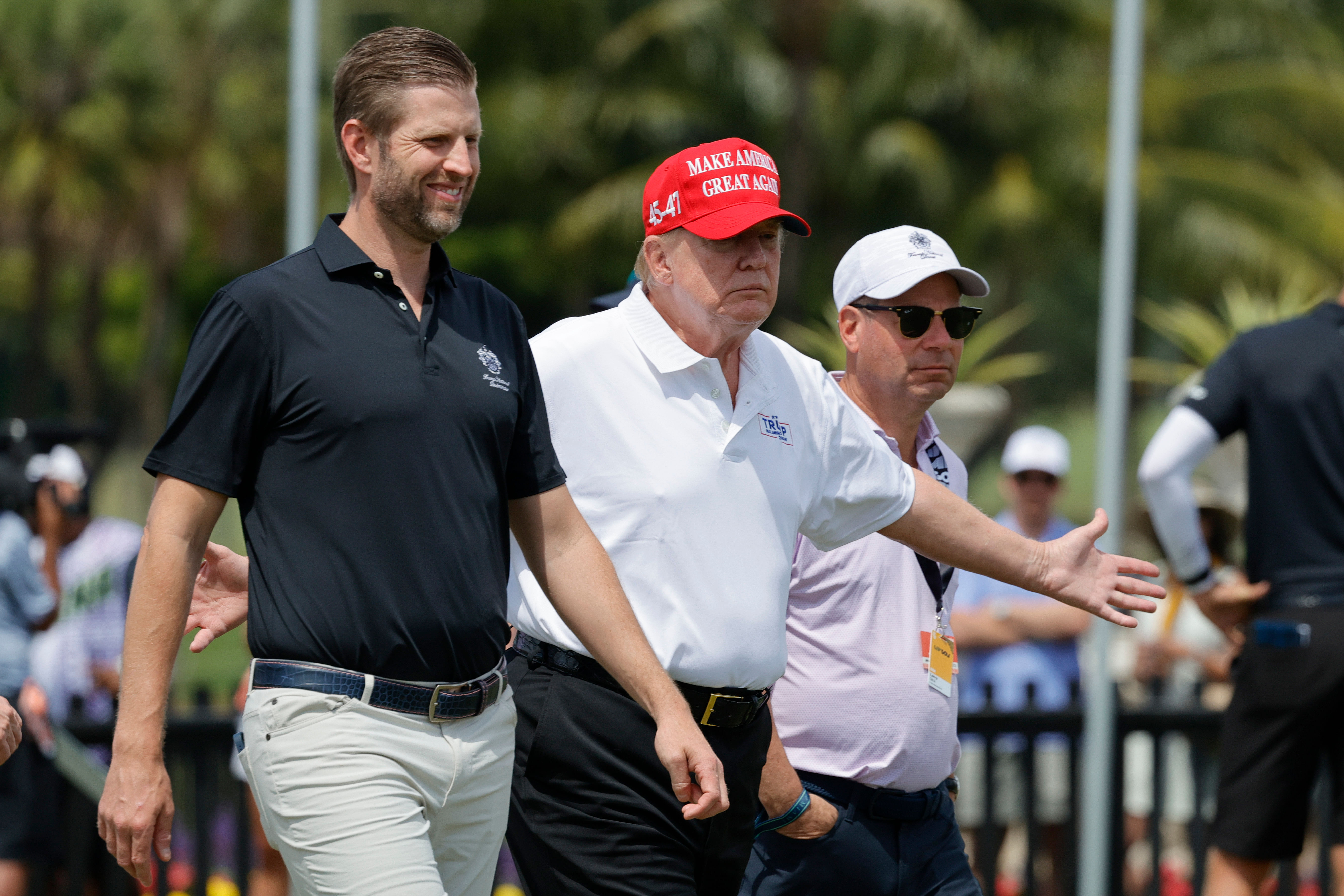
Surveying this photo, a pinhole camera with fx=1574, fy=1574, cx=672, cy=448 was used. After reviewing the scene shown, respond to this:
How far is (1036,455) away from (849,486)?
386 centimetres

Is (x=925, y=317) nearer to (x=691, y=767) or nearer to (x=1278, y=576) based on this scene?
(x=691, y=767)

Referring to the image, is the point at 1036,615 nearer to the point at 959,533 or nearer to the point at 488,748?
the point at 959,533

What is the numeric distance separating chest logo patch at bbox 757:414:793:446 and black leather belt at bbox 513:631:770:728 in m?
0.53

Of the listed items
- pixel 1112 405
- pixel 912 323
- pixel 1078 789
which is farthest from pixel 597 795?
pixel 1112 405

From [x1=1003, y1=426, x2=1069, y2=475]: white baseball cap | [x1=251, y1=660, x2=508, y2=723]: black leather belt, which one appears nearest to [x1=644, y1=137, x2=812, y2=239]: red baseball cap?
[x1=251, y1=660, x2=508, y2=723]: black leather belt

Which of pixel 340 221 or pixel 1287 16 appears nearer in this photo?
pixel 340 221

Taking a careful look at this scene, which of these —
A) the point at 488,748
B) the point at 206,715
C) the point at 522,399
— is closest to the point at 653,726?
the point at 488,748

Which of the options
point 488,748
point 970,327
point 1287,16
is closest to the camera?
point 488,748

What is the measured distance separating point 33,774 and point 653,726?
386cm

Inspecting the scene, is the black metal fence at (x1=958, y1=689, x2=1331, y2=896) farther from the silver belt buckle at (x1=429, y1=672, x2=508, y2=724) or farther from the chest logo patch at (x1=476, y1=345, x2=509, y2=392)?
the chest logo patch at (x1=476, y1=345, x2=509, y2=392)

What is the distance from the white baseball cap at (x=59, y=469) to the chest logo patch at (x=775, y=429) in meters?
5.39

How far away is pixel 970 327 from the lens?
390 cm

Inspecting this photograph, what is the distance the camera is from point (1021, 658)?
6.84m

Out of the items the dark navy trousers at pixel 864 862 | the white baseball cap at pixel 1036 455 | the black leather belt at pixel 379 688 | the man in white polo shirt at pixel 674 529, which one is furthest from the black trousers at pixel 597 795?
the white baseball cap at pixel 1036 455
